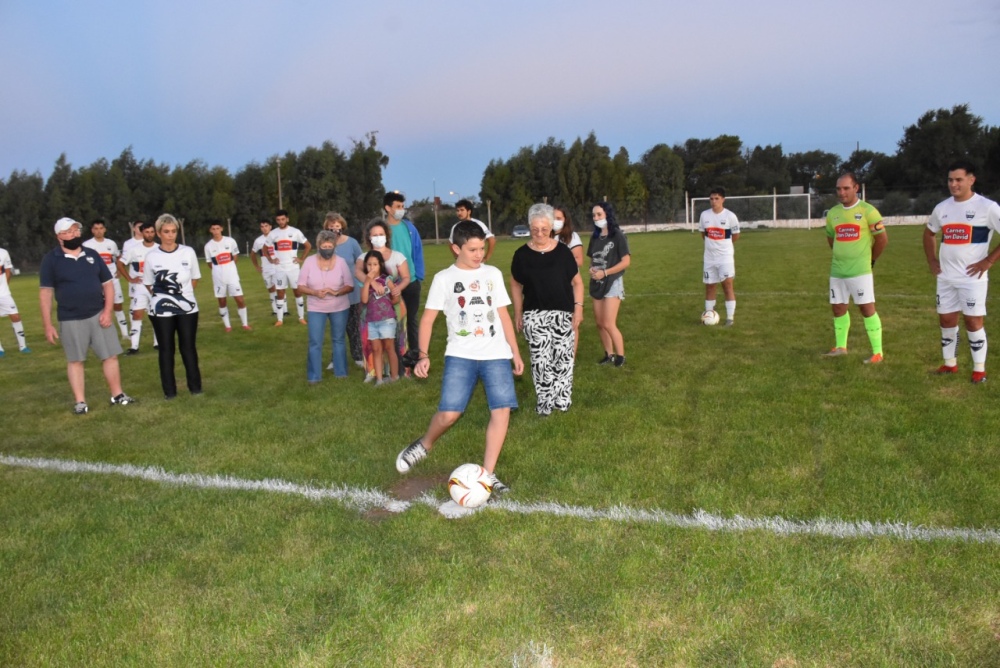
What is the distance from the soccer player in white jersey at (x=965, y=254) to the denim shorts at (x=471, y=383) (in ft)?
16.1

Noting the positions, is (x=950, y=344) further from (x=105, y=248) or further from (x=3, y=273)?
(x=3, y=273)

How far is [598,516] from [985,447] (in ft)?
9.86

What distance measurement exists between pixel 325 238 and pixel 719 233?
5.97 metres

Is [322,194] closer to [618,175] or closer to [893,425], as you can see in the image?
[618,175]

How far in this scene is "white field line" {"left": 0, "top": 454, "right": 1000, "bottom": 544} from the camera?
12.5ft

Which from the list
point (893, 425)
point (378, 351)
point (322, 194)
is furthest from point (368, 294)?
point (322, 194)

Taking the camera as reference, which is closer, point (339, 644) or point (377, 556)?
point (339, 644)

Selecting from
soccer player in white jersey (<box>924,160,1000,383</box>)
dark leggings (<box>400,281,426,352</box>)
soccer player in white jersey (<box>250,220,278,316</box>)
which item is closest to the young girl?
dark leggings (<box>400,281,426,352</box>)

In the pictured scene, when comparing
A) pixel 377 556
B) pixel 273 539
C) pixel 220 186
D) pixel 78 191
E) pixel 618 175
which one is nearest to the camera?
Result: pixel 377 556

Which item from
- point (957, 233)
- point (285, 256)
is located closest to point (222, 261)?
point (285, 256)

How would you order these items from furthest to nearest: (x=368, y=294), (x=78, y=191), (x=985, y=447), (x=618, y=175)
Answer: (x=618, y=175) → (x=78, y=191) → (x=368, y=294) → (x=985, y=447)

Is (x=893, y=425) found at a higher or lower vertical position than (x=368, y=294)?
lower

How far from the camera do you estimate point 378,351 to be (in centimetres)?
807

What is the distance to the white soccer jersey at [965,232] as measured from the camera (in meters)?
6.87
